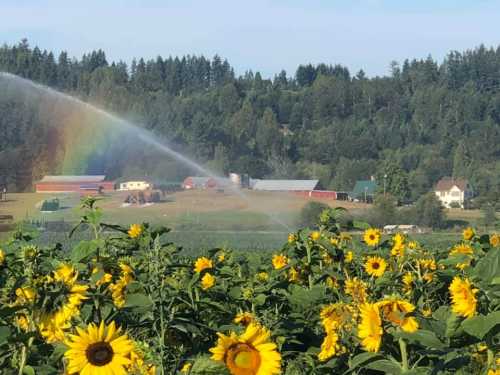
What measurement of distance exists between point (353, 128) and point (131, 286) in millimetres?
118897

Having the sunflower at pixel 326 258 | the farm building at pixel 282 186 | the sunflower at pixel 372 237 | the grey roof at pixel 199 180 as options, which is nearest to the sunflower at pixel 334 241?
the sunflower at pixel 326 258

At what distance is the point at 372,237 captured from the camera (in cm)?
873

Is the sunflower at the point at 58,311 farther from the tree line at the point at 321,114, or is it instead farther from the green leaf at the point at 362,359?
the tree line at the point at 321,114

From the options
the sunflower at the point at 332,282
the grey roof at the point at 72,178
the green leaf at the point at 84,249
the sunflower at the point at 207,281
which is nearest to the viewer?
the green leaf at the point at 84,249

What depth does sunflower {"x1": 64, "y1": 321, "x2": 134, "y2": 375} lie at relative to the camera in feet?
8.22

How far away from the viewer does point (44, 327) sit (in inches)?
128

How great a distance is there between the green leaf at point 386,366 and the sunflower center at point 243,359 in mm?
513

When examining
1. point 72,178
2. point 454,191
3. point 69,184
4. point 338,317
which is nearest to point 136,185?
point 72,178

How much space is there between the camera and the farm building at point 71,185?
26.9 m

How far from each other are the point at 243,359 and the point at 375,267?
15.5 ft

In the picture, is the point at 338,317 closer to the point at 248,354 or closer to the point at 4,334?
the point at 248,354

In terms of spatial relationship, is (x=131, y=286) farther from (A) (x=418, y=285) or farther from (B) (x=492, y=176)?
(B) (x=492, y=176)

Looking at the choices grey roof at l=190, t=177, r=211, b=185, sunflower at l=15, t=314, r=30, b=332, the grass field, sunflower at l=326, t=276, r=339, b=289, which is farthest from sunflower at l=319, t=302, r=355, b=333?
grey roof at l=190, t=177, r=211, b=185

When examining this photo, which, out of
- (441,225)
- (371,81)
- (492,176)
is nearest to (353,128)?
(371,81)
